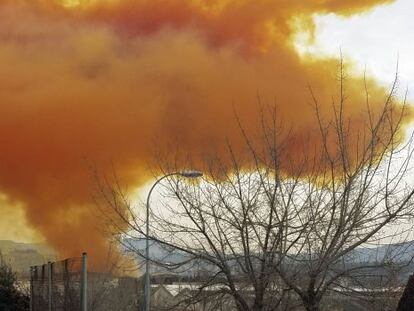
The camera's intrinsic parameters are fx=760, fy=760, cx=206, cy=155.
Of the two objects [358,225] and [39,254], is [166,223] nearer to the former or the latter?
[358,225]

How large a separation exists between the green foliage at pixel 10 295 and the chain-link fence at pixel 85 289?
14.7 metres

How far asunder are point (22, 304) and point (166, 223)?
23.0 meters

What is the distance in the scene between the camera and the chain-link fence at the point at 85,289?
1861cm

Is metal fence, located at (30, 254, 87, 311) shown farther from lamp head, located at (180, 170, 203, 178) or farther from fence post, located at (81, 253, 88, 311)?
lamp head, located at (180, 170, 203, 178)

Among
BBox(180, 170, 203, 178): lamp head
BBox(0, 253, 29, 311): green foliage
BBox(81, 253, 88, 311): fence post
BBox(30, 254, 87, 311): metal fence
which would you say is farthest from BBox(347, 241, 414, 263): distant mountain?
BBox(0, 253, 29, 311): green foliage

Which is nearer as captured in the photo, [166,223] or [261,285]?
[261,285]

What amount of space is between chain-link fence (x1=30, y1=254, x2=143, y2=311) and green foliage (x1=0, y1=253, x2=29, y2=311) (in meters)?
14.7

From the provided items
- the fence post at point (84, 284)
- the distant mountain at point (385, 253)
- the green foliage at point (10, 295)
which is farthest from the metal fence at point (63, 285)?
the green foliage at point (10, 295)

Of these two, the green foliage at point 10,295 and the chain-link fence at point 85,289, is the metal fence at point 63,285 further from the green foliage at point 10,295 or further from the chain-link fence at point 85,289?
the green foliage at point 10,295

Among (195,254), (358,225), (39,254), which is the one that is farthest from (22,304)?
(358,225)

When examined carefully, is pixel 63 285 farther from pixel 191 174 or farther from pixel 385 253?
pixel 385 253

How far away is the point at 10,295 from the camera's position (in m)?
38.6

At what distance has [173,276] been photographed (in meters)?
19.0

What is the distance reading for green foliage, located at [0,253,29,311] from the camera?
124ft
